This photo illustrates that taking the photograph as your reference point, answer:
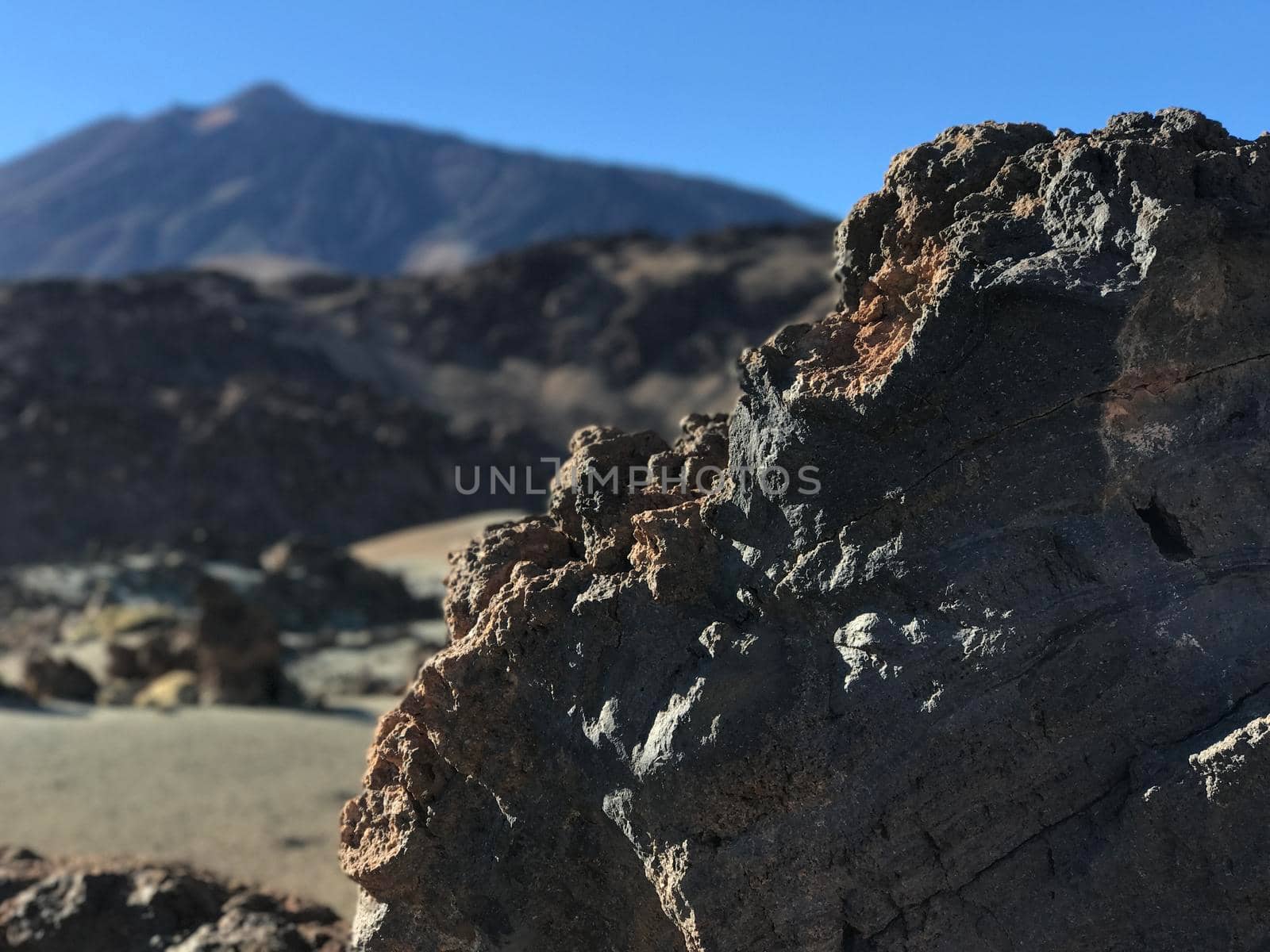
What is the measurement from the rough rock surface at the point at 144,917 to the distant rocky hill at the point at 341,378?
16770 mm

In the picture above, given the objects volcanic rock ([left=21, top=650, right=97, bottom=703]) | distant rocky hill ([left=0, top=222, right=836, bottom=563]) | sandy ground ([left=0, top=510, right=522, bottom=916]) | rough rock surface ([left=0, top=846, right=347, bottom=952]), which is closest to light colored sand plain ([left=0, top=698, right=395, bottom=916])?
sandy ground ([left=0, top=510, right=522, bottom=916])

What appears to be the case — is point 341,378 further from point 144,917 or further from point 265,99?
point 265,99

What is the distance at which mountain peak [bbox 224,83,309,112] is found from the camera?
136125mm

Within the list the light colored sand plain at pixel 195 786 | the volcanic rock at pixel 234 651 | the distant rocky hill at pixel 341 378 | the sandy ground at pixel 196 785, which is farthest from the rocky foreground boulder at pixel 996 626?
the distant rocky hill at pixel 341 378

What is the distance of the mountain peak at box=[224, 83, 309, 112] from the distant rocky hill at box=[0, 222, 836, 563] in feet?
329

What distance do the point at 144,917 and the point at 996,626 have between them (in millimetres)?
2999

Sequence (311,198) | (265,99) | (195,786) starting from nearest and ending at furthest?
(195,786) → (311,198) → (265,99)

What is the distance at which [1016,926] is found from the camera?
2.41 meters

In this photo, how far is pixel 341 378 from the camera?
3931 cm

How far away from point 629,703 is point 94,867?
2.69m

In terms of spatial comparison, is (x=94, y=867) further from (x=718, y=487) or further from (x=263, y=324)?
(x=263, y=324)

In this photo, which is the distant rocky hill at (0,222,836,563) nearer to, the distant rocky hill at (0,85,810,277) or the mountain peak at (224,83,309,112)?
the distant rocky hill at (0,85,810,277)

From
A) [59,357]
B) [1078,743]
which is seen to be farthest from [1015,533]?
[59,357]

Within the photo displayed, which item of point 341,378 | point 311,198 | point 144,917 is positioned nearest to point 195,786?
point 144,917
